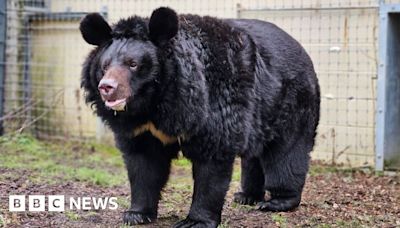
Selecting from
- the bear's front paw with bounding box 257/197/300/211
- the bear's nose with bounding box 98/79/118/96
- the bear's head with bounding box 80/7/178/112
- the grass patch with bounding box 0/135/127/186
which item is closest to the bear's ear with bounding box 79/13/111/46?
the bear's head with bounding box 80/7/178/112

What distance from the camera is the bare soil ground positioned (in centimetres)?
576

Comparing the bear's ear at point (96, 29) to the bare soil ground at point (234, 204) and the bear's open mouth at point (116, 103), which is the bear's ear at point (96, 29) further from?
the bare soil ground at point (234, 204)

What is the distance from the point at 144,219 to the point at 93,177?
2.69 m

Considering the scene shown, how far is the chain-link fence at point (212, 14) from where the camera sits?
9.42m

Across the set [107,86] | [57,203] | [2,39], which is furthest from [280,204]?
[2,39]

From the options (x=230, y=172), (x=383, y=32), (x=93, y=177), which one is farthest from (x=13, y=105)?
(x=230, y=172)

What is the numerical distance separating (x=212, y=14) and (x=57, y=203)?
16.4 ft

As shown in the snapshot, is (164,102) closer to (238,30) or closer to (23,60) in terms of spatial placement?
(238,30)

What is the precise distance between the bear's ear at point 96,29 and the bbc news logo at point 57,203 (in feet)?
5.12

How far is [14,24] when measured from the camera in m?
11.6

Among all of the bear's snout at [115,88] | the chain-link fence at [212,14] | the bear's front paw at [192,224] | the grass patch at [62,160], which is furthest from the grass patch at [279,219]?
the chain-link fence at [212,14]

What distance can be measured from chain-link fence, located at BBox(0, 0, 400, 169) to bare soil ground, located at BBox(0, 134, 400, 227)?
2.33 feet

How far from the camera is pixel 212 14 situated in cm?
1047

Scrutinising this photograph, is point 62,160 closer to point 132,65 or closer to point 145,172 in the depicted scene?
point 145,172
